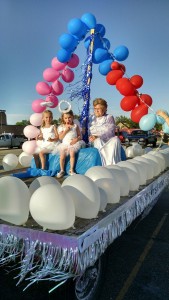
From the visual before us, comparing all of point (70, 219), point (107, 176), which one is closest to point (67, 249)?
point (70, 219)

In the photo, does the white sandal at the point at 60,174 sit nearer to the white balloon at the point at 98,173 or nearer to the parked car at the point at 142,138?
the white balloon at the point at 98,173

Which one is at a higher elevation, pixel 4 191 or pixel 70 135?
pixel 70 135

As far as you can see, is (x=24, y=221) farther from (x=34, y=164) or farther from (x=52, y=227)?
(x=34, y=164)

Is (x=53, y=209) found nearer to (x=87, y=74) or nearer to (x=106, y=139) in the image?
(x=106, y=139)

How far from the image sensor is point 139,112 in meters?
5.50

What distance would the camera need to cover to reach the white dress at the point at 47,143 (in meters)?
4.95

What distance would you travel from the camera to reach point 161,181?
4082 millimetres

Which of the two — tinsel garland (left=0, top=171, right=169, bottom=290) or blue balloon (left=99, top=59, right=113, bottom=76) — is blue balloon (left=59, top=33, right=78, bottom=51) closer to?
blue balloon (left=99, top=59, right=113, bottom=76)

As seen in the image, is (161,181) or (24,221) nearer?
(24,221)

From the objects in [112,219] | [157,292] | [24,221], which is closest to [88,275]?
[112,219]

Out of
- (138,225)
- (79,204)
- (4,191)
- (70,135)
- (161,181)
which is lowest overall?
(138,225)

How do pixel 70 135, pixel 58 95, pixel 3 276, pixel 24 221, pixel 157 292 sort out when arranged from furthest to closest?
Result: pixel 58 95 → pixel 70 135 → pixel 3 276 → pixel 157 292 → pixel 24 221

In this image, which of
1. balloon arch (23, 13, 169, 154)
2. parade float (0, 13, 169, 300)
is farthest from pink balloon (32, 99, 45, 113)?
parade float (0, 13, 169, 300)

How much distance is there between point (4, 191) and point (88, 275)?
0.89m
